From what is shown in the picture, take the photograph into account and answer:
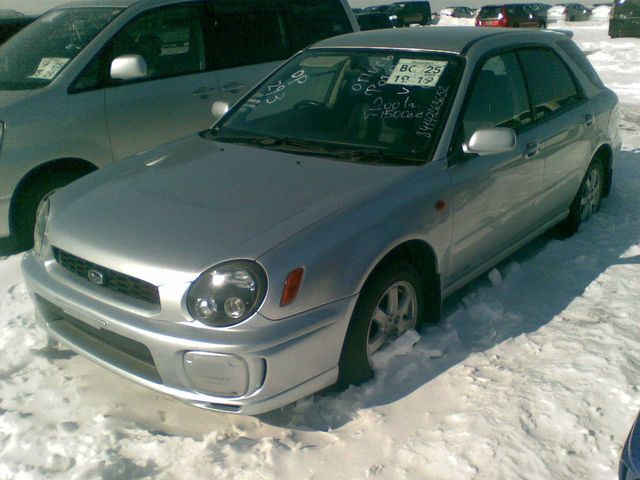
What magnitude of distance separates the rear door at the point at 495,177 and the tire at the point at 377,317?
362 mm

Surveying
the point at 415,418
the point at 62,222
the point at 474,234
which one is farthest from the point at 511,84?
the point at 62,222

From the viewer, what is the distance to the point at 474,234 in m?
3.56

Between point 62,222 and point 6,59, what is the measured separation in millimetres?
2669

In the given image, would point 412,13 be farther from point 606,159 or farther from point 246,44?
point 606,159

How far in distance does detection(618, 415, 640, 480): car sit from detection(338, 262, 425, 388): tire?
3.64 ft

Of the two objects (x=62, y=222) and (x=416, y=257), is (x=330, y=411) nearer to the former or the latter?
(x=416, y=257)

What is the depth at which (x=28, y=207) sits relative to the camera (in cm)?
448

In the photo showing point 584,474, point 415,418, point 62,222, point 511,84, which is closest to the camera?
point 584,474

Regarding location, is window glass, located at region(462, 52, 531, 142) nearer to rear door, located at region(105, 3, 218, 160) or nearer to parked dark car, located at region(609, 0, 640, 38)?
rear door, located at region(105, 3, 218, 160)

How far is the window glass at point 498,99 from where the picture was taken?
362cm

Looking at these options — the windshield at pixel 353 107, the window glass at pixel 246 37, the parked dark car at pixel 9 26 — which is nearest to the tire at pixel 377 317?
the windshield at pixel 353 107

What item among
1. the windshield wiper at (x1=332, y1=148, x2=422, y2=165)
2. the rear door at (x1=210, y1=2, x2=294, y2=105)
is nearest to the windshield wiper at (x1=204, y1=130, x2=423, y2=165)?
the windshield wiper at (x1=332, y1=148, x2=422, y2=165)

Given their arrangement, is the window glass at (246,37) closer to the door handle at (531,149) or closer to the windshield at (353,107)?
the windshield at (353,107)

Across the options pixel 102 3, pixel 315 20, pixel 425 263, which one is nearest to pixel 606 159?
pixel 425 263
